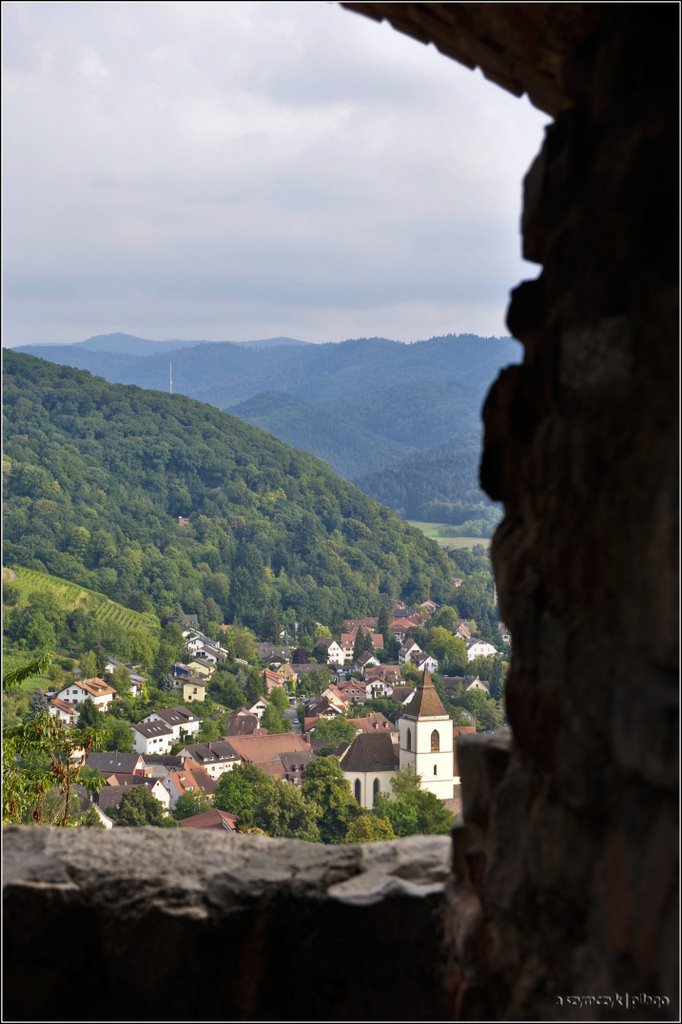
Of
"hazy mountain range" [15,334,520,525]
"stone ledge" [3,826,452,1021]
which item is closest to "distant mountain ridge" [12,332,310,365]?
"hazy mountain range" [15,334,520,525]

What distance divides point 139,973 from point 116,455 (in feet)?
249

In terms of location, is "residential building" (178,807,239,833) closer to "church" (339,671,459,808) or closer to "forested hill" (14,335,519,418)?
"church" (339,671,459,808)

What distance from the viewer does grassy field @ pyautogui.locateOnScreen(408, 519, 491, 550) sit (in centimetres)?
7612

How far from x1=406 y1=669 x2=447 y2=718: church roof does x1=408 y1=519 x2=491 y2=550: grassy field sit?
32.1m

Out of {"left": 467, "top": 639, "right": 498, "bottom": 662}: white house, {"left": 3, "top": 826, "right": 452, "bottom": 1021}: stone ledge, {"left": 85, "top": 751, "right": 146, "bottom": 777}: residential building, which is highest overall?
{"left": 3, "top": 826, "right": 452, "bottom": 1021}: stone ledge

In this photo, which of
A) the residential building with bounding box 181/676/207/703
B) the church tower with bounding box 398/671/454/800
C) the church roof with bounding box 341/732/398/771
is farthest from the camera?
the residential building with bounding box 181/676/207/703

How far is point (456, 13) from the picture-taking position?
1904 mm

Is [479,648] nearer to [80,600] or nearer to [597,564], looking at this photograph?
[80,600]

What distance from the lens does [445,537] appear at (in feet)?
260

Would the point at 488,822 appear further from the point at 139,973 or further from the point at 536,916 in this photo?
the point at 139,973

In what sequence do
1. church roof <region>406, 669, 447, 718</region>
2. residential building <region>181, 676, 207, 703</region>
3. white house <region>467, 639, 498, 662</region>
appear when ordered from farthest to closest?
white house <region>467, 639, 498, 662</region> → residential building <region>181, 676, 207, 703</region> → church roof <region>406, 669, 447, 718</region>

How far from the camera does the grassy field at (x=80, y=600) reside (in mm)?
50997

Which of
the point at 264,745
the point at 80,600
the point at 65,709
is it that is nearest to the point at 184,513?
the point at 80,600

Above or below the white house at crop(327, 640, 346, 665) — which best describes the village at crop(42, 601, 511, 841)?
below
